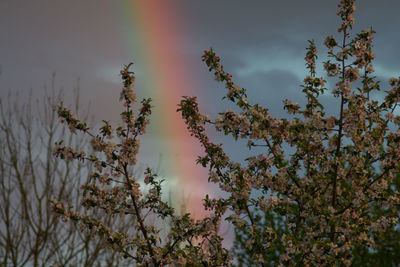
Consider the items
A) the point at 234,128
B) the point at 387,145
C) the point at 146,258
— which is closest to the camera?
the point at 146,258

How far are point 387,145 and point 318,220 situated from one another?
6.33 feet

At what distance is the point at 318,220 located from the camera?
24.3ft

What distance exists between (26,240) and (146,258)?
842cm

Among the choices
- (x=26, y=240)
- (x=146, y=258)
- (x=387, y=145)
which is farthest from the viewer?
(x=26, y=240)

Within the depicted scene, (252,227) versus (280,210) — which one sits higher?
(280,210)

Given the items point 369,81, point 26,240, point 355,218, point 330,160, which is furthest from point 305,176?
point 26,240

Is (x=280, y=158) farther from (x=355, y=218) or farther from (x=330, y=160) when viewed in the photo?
(x=355, y=218)

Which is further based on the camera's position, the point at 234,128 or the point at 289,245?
the point at 234,128

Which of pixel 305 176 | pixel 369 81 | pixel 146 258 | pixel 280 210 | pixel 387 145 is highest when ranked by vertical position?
pixel 369 81

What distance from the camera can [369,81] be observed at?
320 inches

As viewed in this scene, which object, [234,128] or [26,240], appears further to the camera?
[26,240]

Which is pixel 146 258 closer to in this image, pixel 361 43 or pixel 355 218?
pixel 355 218

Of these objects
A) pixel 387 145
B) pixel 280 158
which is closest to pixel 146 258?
pixel 280 158

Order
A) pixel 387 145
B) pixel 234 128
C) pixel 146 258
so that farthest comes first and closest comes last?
pixel 387 145 < pixel 234 128 < pixel 146 258
